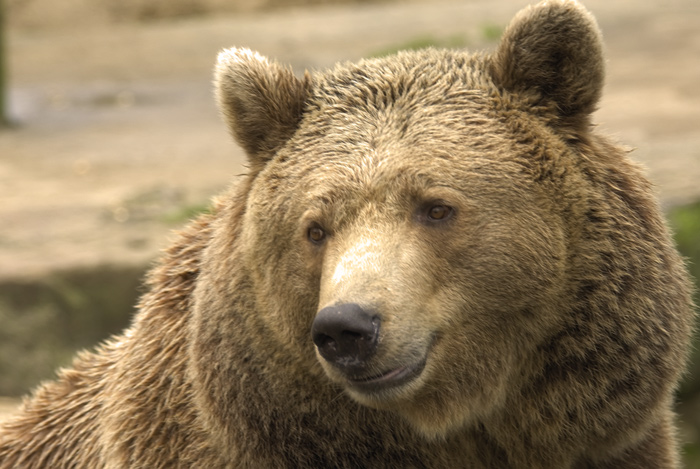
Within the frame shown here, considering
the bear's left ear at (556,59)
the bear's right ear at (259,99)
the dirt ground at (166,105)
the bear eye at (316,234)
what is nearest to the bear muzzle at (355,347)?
the bear eye at (316,234)

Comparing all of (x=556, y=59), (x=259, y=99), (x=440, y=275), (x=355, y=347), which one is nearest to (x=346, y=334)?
(x=355, y=347)

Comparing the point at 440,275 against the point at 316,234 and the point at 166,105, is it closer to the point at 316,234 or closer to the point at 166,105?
the point at 316,234

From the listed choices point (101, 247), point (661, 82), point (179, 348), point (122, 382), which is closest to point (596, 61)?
point (179, 348)

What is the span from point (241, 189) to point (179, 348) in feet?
2.47

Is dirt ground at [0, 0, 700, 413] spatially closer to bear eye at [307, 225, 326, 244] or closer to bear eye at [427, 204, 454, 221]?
bear eye at [307, 225, 326, 244]

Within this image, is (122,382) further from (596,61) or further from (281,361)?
(596,61)

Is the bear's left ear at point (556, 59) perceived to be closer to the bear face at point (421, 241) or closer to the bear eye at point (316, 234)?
the bear face at point (421, 241)

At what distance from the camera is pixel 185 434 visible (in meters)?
4.39

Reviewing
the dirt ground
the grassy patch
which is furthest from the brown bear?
the grassy patch

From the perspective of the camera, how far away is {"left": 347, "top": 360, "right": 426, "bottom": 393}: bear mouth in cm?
374

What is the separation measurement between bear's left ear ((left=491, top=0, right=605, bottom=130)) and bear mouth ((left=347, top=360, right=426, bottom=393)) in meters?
1.20

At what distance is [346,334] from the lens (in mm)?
3594

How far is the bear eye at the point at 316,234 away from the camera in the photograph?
159 inches

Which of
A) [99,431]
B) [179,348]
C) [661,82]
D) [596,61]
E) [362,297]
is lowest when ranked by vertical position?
[661,82]
